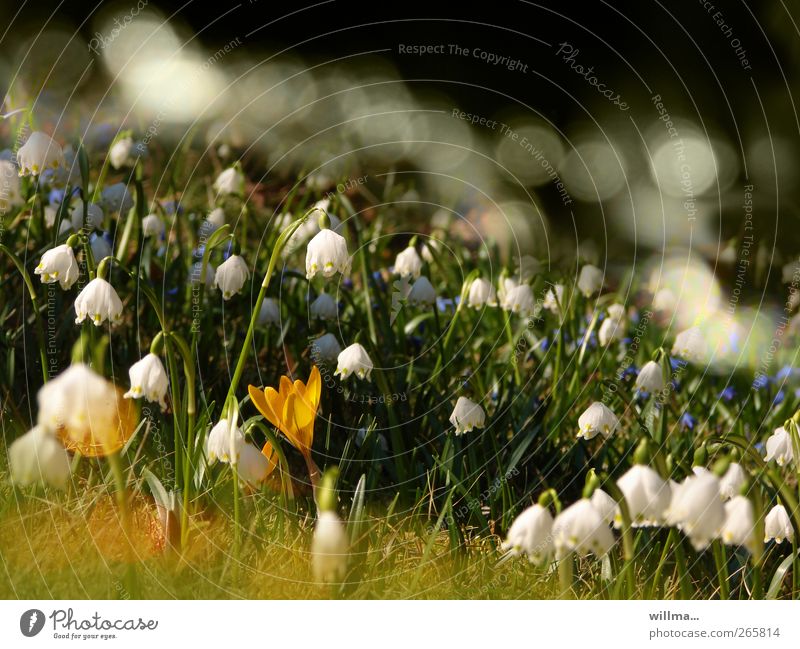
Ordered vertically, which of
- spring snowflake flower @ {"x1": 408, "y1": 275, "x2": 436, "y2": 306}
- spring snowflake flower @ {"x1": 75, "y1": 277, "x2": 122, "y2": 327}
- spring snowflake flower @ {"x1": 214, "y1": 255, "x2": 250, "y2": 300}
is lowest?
spring snowflake flower @ {"x1": 75, "y1": 277, "x2": 122, "y2": 327}

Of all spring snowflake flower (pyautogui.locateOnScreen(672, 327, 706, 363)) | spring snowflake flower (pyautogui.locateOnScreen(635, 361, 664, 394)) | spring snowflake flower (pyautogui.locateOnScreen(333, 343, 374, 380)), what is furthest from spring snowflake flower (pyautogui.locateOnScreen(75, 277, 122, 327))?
spring snowflake flower (pyautogui.locateOnScreen(672, 327, 706, 363))

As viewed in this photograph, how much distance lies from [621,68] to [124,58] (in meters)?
1.58

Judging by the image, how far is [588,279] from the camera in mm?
2684

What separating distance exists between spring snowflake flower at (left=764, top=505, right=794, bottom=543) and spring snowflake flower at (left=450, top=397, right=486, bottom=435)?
0.62m

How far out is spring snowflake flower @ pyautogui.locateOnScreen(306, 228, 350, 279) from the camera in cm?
171

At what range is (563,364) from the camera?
98.0 inches

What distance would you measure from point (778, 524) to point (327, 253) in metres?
1.07

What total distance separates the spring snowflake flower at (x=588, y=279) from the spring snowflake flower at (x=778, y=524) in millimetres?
933

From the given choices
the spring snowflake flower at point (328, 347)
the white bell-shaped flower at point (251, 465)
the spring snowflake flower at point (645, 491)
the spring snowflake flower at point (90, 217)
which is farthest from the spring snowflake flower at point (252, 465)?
the spring snowflake flower at point (90, 217)

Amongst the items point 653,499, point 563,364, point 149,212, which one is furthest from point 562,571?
point 149,212

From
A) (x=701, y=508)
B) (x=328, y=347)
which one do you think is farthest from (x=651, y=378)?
(x=328, y=347)

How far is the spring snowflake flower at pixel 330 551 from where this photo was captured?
1.57 meters

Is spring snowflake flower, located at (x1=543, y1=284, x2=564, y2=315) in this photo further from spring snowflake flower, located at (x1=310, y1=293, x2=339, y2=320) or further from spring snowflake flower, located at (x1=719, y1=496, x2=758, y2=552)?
spring snowflake flower, located at (x1=719, y1=496, x2=758, y2=552)
